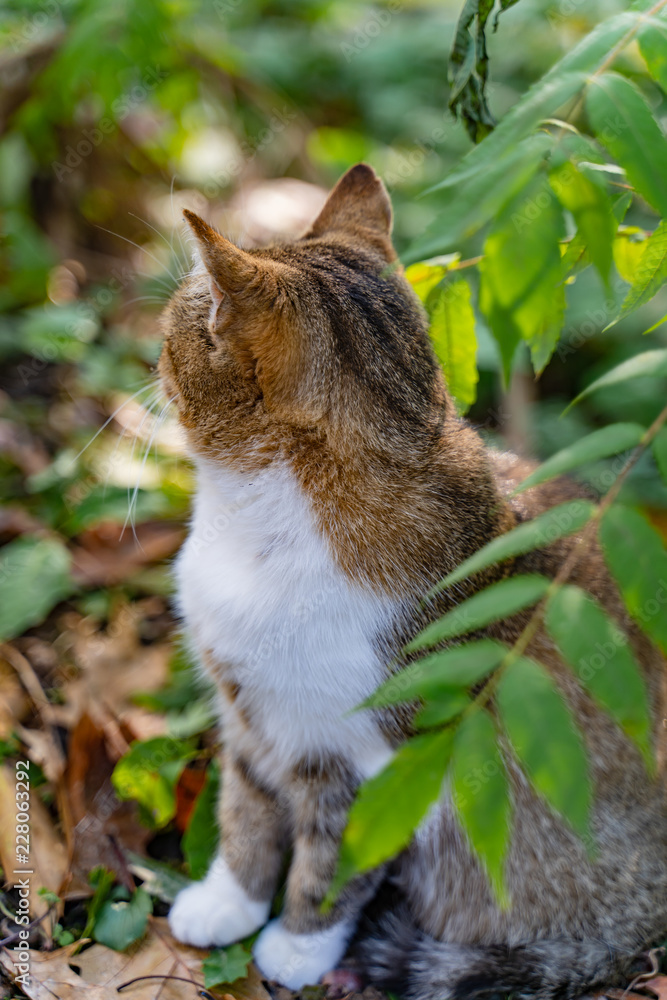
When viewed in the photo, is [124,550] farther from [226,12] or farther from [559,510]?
[226,12]

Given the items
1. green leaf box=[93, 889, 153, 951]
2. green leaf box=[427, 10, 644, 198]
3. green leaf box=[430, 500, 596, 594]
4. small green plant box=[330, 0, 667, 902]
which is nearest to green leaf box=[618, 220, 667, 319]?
small green plant box=[330, 0, 667, 902]

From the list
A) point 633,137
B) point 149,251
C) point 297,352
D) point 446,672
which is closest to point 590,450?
point 446,672

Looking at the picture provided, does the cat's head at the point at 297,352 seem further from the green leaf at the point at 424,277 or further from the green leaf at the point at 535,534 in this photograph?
the green leaf at the point at 535,534

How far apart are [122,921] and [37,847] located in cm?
36

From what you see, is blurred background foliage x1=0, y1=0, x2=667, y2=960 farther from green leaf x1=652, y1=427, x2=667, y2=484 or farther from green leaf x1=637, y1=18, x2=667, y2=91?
green leaf x1=652, y1=427, x2=667, y2=484

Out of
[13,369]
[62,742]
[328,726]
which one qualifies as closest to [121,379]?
[13,369]

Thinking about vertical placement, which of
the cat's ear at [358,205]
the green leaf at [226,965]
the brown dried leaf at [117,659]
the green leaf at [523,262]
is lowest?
the green leaf at [226,965]

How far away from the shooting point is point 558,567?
6.95 ft

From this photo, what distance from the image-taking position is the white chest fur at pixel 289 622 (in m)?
1.88

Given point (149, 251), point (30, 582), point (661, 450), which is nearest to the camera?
point (661, 450)

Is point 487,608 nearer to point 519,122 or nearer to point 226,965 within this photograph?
point 519,122

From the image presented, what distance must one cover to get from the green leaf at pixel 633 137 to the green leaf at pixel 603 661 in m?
0.69

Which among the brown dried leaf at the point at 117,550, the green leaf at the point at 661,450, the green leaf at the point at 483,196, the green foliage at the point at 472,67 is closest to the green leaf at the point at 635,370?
the green leaf at the point at 661,450

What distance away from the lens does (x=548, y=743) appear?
42.2 inches
